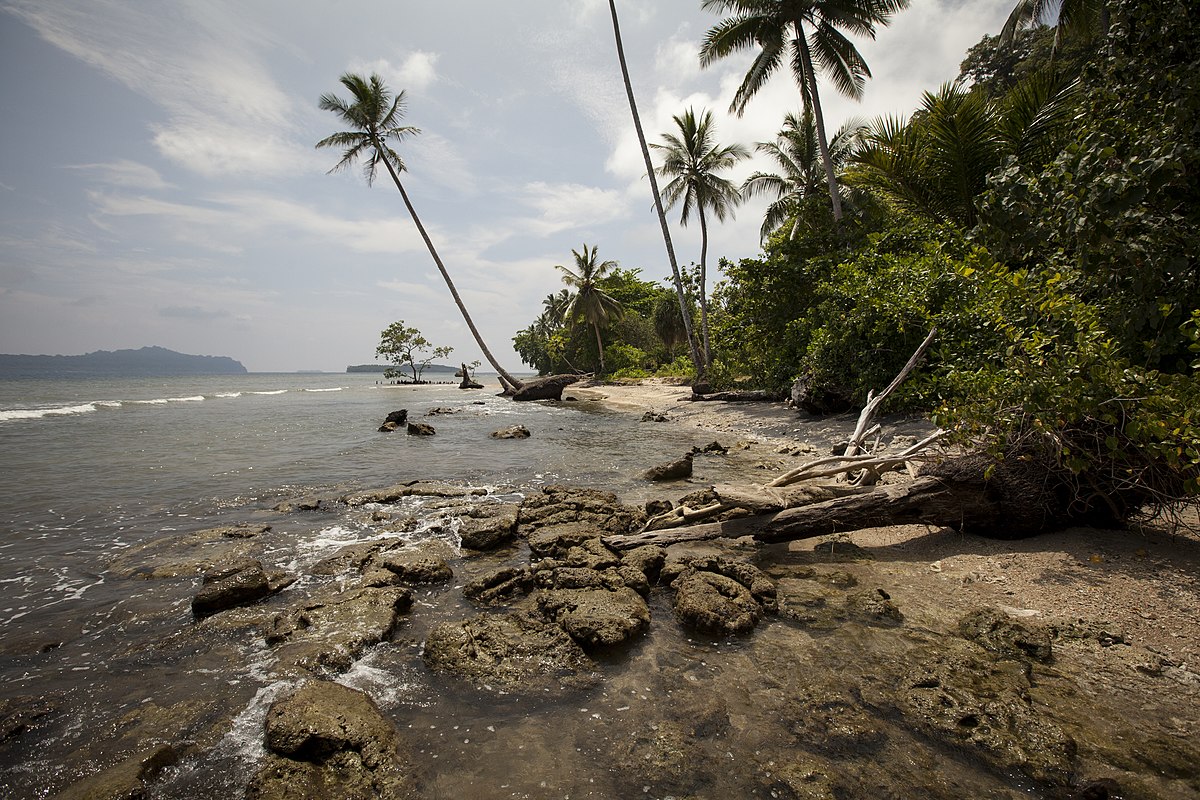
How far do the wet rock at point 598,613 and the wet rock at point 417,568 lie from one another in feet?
4.77

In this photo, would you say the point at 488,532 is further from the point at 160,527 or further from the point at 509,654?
the point at 160,527

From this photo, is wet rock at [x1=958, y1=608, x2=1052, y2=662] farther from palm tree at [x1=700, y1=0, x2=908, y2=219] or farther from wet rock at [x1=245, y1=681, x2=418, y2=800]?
palm tree at [x1=700, y1=0, x2=908, y2=219]

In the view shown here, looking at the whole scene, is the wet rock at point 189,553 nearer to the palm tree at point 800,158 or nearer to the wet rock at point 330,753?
the wet rock at point 330,753

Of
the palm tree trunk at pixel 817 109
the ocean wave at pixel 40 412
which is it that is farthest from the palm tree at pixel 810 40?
the ocean wave at pixel 40 412

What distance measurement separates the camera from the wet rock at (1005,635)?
11.5 ft

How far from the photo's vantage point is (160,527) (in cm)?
738

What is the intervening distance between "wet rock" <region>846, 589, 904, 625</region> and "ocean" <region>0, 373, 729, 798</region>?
3419 millimetres

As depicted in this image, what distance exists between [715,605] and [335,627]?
Answer: 10.7ft

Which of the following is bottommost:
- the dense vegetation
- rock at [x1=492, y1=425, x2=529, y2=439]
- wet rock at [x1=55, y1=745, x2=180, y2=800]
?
wet rock at [x1=55, y1=745, x2=180, y2=800]

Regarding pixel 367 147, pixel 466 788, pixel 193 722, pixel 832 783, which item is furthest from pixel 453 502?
pixel 367 147

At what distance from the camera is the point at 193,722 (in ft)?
10.4

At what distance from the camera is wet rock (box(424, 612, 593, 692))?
3.52 m

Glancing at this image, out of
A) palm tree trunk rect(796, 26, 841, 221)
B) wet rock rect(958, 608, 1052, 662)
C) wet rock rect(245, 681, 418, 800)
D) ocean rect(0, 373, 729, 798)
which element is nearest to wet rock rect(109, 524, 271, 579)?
ocean rect(0, 373, 729, 798)

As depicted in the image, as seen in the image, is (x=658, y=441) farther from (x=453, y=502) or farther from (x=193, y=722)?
(x=193, y=722)
